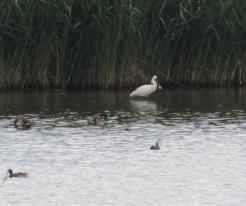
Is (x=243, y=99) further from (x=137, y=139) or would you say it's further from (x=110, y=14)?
(x=137, y=139)

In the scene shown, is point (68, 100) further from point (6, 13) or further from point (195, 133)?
point (195, 133)

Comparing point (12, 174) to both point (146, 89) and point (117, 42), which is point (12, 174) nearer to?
point (146, 89)

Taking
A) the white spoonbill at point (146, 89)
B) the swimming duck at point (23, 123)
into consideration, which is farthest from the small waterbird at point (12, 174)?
the white spoonbill at point (146, 89)

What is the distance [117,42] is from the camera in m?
22.2

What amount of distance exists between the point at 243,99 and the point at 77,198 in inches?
423

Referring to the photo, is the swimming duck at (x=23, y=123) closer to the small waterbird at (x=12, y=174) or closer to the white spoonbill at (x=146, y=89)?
the small waterbird at (x=12, y=174)

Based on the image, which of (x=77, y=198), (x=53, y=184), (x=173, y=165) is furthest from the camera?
(x=173, y=165)

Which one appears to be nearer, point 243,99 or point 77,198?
point 77,198

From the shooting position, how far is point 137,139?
600 inches

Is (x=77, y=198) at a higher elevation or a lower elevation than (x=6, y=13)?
lower

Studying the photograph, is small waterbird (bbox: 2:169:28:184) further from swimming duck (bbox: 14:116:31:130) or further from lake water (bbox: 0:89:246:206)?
swimming duck (bbox: 14:116:31:130)

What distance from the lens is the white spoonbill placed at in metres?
21.5

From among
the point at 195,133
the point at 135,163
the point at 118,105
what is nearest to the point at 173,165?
the point at 135,163

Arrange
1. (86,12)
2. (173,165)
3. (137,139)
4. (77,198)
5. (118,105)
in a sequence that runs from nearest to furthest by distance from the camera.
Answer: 1. (77,198)
2. (173,165)
3. (137,139)
4. (118,105)
5. (86,12)
